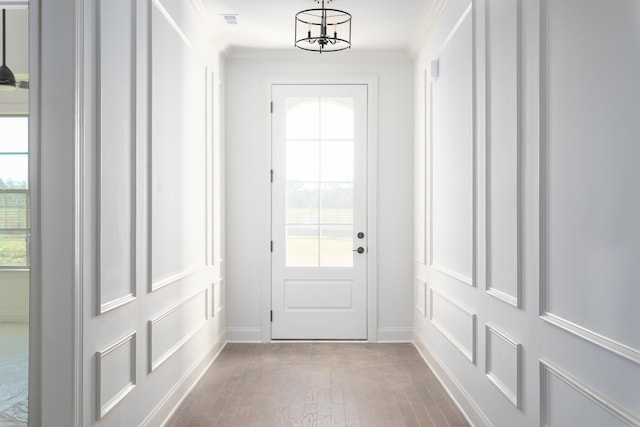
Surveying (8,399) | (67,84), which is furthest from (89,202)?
(8,399)

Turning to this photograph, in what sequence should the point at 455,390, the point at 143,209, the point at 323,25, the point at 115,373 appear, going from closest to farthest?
1. the point at 115,373
2. the point at 143,209
3. the point at 455,390
4. the point at 323,25

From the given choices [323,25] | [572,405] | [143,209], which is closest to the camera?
[572,405]

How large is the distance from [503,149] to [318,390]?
2245 mm

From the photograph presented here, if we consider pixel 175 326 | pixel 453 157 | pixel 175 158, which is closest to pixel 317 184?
pixel 453 157

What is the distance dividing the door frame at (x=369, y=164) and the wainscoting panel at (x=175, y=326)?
1.05 m

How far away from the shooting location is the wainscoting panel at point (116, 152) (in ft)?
8.29

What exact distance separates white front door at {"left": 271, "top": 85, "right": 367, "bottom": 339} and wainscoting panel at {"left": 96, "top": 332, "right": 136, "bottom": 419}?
9.32ft

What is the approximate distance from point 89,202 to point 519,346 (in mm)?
2003

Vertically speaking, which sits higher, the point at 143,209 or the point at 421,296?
the point at 143,209

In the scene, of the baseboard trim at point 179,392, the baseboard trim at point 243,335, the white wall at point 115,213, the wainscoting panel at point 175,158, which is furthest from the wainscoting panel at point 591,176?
the baseboard trim at point 243,335

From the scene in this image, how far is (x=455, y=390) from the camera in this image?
3932mm

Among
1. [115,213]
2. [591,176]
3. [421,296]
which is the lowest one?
[421,296]

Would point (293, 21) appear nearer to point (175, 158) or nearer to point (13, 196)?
point (175, 158)

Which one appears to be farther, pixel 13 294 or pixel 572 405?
Answer: pixel 13 294
